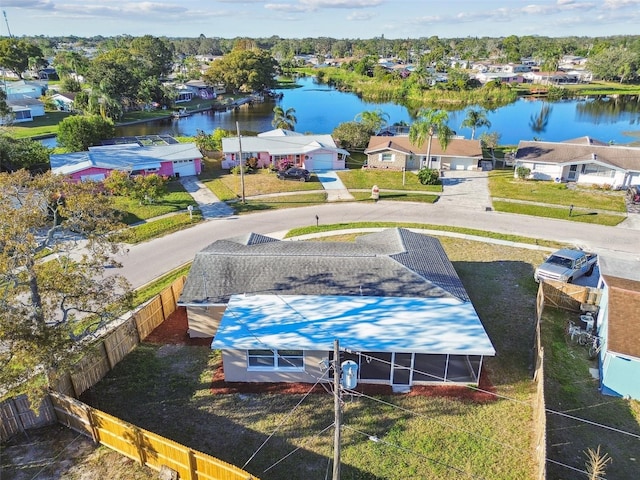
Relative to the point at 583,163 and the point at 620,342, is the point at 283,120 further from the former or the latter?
the point at 620,342

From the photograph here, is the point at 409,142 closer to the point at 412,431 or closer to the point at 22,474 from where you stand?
the point at 412,431

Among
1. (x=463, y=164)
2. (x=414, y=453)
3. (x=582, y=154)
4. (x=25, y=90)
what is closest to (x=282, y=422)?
(x=414, y=453)

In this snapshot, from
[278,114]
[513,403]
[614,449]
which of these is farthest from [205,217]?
[278,114]

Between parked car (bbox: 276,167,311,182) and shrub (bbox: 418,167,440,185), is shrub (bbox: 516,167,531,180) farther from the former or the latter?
parked car (bbox: 276,167,311,182)

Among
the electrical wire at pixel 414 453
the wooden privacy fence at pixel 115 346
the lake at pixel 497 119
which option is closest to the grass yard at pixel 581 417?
the electrical wire at pixel 414 453

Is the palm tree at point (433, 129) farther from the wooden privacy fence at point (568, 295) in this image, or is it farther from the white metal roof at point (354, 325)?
the white metal roof at point (354, 325)

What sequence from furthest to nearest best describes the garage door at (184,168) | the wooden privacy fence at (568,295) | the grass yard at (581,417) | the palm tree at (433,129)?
the garage door at (184,168) < the palm tree at (433,129) < the wooden privacy fence at (568,295) < the grass yard at (581,417)

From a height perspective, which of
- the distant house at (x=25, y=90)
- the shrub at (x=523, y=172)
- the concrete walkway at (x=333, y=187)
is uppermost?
the distant house at (x=25, y=90)
